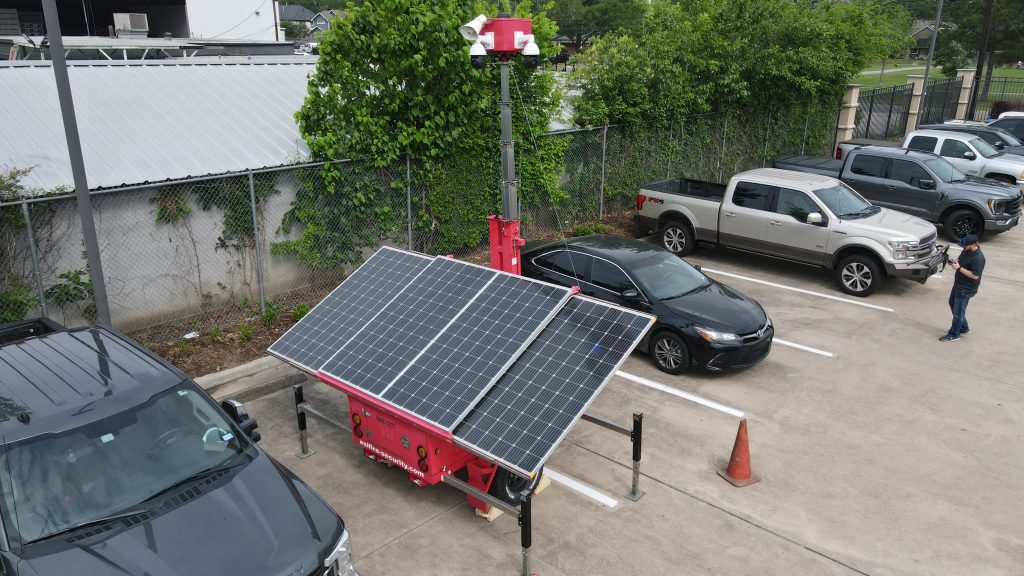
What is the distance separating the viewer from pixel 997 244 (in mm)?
16188

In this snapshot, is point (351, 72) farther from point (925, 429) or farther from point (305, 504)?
point (925, 429)

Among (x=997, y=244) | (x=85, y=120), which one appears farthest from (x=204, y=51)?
(x=997, y=244)

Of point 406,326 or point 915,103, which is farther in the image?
point 915,103

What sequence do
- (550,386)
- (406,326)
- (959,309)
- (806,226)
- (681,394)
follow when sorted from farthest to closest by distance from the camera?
1. (806,226)
2. (959,309)
3. (681,394)
4. (406,326)
5. (550,386)

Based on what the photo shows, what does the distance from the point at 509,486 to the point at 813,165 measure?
46.4 ft

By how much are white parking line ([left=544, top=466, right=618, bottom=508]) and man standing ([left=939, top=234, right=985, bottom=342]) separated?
6912 mm

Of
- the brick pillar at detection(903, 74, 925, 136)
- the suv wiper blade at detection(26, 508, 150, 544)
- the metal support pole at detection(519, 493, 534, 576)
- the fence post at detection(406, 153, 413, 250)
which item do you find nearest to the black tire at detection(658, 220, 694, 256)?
the fence post at detection(406, 153, 413, 250)

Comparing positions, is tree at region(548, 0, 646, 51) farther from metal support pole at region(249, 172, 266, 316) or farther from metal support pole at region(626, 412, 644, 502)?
metal support pole at region(626, 412, 644, 502)

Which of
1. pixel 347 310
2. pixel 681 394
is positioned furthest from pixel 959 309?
pixel 347 310

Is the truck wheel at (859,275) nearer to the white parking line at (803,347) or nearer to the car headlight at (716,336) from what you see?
the white parking line at (803,347)

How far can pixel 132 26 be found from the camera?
77.2 feet

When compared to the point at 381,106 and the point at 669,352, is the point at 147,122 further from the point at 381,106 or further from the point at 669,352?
the point at 669,352

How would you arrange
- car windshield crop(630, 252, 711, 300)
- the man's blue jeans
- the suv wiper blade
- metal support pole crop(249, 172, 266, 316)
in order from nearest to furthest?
the suv wiper blade < car windshield crop(630, 252, 711, 300) < metal support pole crop(249, 172, 266, 316) < the man's blue jeans

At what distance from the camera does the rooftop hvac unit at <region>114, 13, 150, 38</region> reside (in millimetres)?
21722
